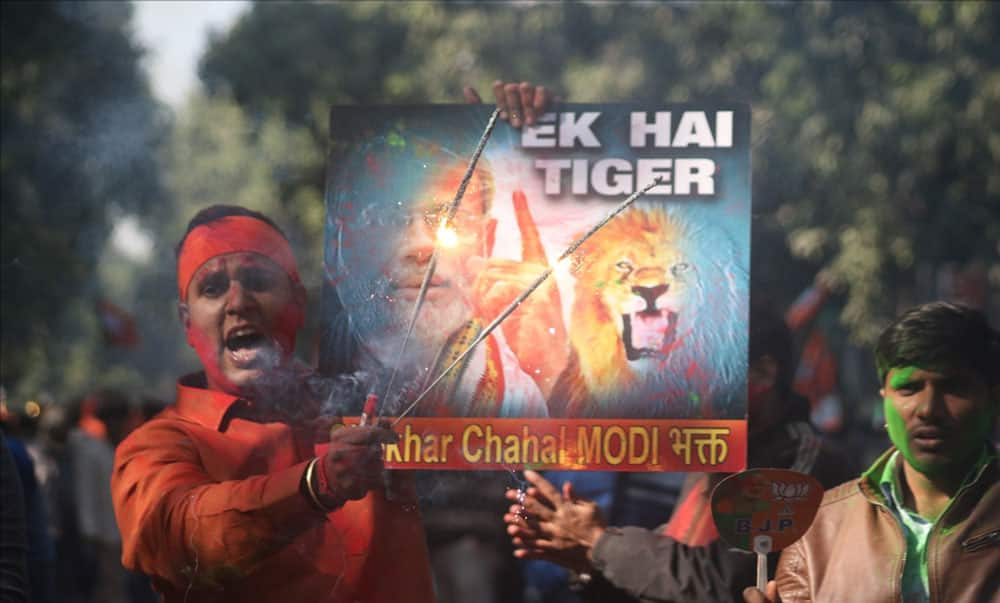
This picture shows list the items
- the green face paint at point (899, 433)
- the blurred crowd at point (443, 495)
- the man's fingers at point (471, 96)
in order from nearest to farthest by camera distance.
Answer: the green face paint at point (899, 433) < the man's fingers at point (471, 96) < the blurred crowd at point (443, 495)

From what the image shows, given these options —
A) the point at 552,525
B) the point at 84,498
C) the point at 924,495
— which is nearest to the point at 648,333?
the point at 552,525

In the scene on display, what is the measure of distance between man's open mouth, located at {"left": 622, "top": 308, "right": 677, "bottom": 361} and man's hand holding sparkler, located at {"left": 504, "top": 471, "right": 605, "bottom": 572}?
1.24ft

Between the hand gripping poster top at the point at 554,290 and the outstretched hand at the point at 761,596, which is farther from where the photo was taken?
the hand gripping poster top at the point at 554,290

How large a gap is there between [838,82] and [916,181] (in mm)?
1105

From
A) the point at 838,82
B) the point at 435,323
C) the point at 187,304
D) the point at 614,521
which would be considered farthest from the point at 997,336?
the point at 838,82

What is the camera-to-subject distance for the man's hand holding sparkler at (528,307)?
3.66 meters

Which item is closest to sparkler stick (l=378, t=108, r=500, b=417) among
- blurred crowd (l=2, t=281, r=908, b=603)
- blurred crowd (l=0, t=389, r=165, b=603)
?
blurred crowd (l=2, t=281, r=908, b=603)

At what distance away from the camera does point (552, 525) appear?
3.65 m

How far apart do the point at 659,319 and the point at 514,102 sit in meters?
0.65

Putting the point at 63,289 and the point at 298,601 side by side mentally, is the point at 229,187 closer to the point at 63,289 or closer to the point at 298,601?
the point at 63,289

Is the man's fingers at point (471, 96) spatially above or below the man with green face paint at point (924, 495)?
above

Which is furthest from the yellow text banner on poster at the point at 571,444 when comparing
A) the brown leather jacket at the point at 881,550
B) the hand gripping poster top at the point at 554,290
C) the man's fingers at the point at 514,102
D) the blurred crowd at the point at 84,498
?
the blurred crowd at the point at 84,498

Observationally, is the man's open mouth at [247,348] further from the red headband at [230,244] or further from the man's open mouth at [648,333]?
the man's open mouth at [648,333]

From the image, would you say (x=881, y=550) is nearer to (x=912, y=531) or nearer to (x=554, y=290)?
(x=912, y=531)
